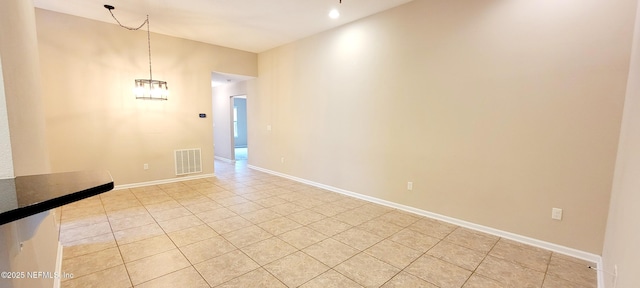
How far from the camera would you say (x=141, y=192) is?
4633 mm

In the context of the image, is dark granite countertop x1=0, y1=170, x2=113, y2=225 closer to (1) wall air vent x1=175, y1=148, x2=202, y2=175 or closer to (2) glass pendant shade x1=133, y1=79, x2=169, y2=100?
(2) glass pendant shade x1=133, y1=79, x2=169, y2=100

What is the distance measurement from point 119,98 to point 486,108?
5.96 m

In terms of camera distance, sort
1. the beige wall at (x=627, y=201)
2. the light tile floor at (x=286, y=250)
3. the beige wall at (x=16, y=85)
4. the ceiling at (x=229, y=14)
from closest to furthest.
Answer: the beige wall at (x=16, y=85) < the beige wall at (x=627, y=201) < the light tile floor at (x=286, y=250) < the ceiling at (x=229, y=14)

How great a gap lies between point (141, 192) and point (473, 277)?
521 centimetres

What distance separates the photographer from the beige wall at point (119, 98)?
164 inches

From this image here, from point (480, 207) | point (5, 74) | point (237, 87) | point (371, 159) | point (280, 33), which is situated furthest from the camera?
point (237, 87)

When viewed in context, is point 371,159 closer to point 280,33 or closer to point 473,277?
point 473,277

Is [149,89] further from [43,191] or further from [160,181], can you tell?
[43,191]

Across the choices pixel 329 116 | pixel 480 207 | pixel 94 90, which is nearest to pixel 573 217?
pixel 480 207

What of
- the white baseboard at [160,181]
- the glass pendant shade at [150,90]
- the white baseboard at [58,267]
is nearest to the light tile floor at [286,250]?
the white baseboard at [58,267]

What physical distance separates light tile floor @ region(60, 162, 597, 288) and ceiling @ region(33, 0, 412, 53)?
3020mm

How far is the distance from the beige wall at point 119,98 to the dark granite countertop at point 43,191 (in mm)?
4328

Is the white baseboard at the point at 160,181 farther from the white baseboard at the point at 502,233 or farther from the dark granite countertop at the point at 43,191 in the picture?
the dark granite countertop at the point at 43,191

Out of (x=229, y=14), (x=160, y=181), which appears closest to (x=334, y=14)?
(x=229, y=14)
